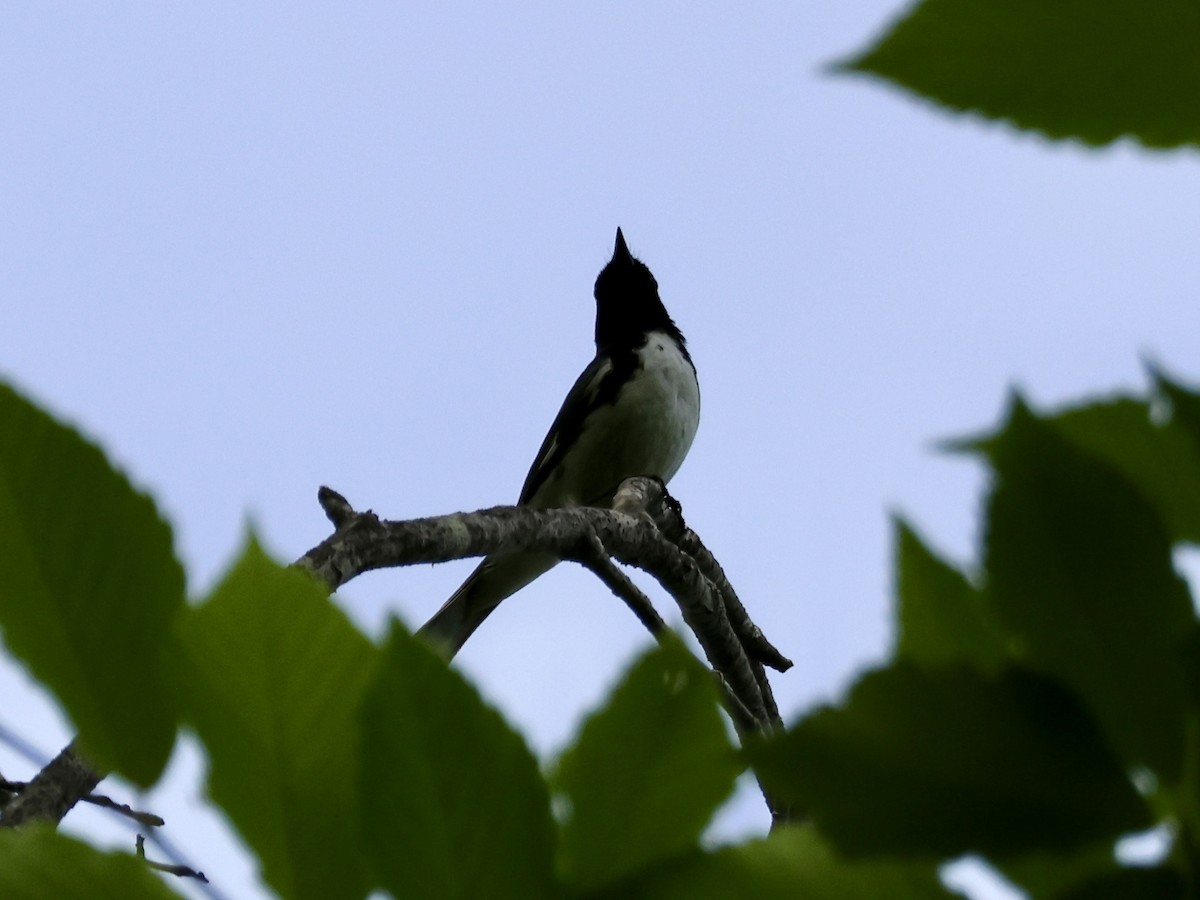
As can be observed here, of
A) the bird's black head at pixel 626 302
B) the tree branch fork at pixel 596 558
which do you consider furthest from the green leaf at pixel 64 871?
the bird's black head at pixel 626 302

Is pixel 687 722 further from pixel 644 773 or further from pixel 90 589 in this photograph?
pixel 90 589

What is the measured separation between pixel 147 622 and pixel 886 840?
1.00ft

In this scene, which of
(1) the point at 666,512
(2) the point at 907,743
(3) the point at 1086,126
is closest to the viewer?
(2) the point at 907,743

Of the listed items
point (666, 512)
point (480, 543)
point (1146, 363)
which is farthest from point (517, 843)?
point (666, 512)

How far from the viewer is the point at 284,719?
53 centimetres

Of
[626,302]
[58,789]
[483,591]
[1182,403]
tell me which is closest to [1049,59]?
[1182,403]

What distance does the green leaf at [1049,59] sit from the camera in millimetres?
458

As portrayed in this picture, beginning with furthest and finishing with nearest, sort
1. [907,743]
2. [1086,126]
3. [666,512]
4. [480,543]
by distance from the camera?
[666,512], [480,543], [1086,126], [907,743]

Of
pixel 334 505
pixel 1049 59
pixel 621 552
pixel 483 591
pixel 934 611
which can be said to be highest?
pixel 483 591

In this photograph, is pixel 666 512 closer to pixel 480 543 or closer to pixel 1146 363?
pixel 480 543

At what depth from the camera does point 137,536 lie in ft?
1.72

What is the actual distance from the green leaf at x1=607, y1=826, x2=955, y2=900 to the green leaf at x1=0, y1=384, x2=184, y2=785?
0.20 m

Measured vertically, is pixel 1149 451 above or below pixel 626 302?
below

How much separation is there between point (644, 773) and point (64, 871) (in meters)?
0.21
